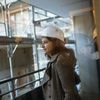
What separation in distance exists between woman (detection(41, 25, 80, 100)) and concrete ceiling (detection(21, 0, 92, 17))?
60cm

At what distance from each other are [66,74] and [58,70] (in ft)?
0.17

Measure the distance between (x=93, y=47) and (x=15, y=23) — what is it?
948 millimetres

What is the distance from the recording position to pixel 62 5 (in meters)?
1.82

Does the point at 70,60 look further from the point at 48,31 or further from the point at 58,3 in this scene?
the point at 58,3

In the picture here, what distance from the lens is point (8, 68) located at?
2.14 meters

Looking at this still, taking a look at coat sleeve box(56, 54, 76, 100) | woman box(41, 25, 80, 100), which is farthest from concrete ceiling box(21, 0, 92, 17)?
coat sleeve box(56, 54, 76, 100)

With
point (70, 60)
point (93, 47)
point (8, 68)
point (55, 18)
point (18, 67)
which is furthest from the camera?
point (18, 67)

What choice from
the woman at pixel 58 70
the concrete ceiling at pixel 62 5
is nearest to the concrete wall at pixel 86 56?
the concrete ceiling at pixel 62 5

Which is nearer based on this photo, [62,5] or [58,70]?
[58,70]

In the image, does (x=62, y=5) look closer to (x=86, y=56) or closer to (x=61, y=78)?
(x=86, y=56)

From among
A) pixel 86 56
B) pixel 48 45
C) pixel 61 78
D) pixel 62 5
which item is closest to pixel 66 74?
pixel 61 78

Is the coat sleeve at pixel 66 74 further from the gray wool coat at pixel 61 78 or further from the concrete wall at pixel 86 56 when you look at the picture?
the concrete wall at pixel 86 56

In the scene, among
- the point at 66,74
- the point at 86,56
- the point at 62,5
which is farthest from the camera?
the point at 62,5

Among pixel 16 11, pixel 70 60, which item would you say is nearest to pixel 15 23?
pixel 16 11
